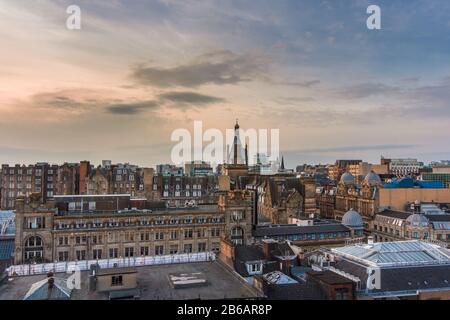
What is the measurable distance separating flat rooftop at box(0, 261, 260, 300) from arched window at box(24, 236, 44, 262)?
14661mm

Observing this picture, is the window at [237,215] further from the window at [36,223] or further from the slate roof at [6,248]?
the slate roof at [6,248]

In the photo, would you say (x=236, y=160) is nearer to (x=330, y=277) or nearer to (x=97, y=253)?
(x=97, y=253)

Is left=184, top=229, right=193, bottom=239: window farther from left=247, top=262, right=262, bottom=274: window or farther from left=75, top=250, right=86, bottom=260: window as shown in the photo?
left=247, top=262, right=262, bottom=274: window

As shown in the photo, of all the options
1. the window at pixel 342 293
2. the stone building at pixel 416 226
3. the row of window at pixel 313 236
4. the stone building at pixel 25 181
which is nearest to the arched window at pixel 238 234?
the row of window at pixel 313 236

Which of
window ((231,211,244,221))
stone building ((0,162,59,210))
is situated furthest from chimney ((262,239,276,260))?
stone building ((0,162,59,210))

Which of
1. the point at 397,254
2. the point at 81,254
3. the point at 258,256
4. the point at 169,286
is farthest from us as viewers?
the point at 81,254

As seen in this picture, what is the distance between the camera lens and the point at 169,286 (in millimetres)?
35125

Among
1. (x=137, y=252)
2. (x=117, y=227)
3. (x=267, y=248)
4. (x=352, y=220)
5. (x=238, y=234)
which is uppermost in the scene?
(x=352, y=220)

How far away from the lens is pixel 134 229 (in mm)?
58219

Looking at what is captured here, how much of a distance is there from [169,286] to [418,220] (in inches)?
1785

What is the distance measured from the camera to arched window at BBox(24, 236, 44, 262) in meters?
53.4

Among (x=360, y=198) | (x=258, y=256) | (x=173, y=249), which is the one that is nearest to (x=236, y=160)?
(x=360, y=198)
